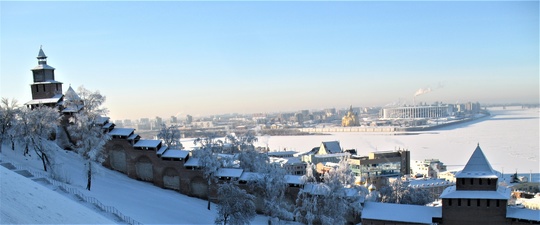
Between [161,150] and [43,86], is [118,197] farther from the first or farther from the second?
[43,86]

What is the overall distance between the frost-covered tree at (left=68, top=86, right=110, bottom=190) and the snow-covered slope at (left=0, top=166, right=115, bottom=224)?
330 inches

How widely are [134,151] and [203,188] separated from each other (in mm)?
6801

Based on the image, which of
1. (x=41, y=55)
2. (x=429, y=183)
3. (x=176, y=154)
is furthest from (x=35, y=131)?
(x=429, y=183)

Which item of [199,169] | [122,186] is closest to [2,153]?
[122,186]

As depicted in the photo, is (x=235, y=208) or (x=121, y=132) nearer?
(x=235, y=208)

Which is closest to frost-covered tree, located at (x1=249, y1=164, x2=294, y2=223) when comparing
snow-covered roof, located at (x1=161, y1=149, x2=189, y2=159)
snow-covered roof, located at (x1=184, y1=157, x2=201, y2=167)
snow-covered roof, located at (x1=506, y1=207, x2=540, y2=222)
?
snow-covered roof, located at (x1=184, y1=157, x2=201, y2=167)

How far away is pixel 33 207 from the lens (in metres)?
15.1

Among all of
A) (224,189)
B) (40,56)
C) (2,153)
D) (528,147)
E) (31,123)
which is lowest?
(528,147)

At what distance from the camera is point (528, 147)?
97.6 meters

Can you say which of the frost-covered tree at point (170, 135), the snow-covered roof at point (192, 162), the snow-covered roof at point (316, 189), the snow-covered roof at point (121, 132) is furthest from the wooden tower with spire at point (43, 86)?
the snow-covered roof at point (316, 189)

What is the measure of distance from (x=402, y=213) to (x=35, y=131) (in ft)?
80.6

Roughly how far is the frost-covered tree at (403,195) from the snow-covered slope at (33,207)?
27.9 meters

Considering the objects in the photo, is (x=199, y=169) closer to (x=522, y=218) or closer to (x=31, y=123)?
(x=31, y=123)

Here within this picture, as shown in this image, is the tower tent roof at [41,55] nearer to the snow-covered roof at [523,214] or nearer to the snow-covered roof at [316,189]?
the snow-covered roof at [316,189]
